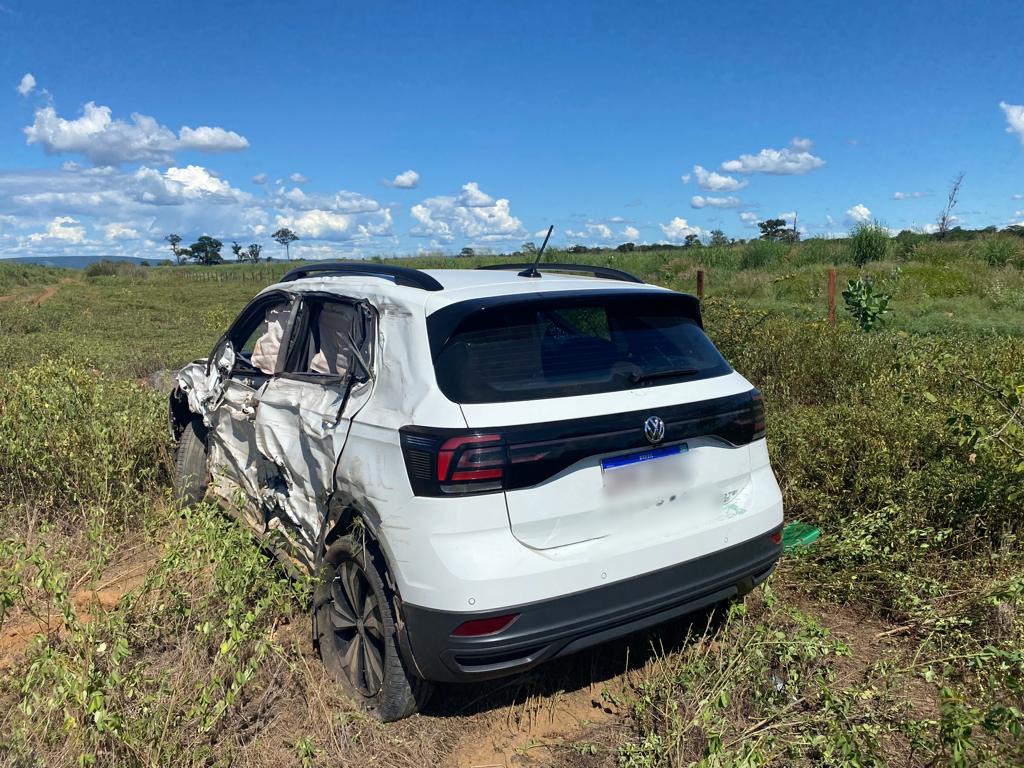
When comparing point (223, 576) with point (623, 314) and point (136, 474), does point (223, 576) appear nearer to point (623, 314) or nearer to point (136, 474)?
point (623, 314)

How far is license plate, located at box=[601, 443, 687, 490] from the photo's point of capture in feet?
8.74

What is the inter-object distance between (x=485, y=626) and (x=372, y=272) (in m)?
1.78

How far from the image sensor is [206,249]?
3209 inches

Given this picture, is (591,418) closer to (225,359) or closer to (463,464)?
(463,464)

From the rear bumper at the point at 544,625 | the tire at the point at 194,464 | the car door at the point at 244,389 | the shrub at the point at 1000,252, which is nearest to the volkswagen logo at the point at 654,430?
the rear bumper at the point at 544,625

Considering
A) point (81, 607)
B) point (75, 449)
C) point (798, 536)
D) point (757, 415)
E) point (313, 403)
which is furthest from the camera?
point (75, 449)

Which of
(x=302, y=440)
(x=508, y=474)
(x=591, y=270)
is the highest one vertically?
(x=591, y=270)

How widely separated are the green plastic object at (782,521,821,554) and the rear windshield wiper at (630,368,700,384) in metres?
1.39

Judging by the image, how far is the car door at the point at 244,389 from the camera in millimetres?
4016

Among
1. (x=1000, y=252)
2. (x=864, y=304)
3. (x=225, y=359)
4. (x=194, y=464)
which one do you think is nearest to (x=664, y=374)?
(x=225, y=359)

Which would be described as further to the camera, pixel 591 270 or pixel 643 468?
pixel 591 270

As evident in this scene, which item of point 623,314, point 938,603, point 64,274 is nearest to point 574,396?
point 623,314

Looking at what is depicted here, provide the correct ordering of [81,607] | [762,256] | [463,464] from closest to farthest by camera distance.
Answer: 1. [463,464]
2. [81,607]
3. [762,256]

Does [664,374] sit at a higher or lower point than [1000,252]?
lower
